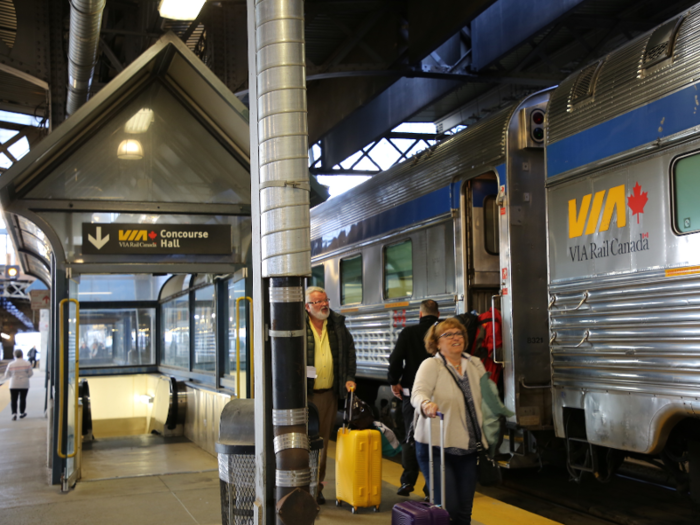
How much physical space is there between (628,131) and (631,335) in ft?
5.03

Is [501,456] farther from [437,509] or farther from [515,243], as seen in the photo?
[437,509]

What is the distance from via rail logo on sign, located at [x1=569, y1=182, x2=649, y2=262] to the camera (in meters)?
5.49

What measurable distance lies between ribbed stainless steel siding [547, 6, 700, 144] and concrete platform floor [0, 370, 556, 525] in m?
3.22

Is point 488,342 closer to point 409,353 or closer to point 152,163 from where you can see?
point 409,353

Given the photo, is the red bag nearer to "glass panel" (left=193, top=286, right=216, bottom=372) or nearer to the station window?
the station window

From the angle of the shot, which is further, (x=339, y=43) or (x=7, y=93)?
(x=7, y=93)

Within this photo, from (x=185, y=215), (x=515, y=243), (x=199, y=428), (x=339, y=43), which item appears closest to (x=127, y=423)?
(x=199, y=428)

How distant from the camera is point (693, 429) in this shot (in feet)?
18.0

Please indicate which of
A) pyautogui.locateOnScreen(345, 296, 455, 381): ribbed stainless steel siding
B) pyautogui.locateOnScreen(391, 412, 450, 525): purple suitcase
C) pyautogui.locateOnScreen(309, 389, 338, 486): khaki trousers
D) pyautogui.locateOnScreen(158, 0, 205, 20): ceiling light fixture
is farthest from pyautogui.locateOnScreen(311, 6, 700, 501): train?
pyautogui.locateOnScreen(158, 0, 205, 20): ceiling light fixture

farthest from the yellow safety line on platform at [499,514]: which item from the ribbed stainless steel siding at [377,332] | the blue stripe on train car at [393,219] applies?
the blue stripe on train car at [393,219]

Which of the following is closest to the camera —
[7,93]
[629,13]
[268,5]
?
[268,5]

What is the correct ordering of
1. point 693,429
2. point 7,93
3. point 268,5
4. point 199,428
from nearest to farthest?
point 268,5 → point 693,429 → point 199,428 → point 7,93

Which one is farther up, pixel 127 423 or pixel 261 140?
pixel 261 140

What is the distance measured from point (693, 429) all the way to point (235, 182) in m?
5.04
